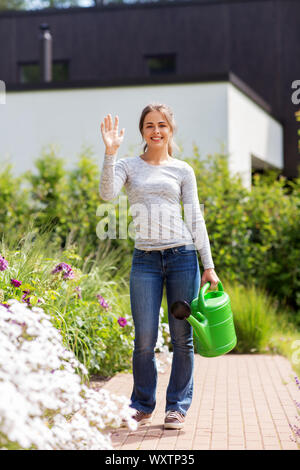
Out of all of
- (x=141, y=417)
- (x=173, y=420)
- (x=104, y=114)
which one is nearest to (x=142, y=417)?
(x=141, y=417)

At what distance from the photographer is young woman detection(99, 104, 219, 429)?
12.7 feet

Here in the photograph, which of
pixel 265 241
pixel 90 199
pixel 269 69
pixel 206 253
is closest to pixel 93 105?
pixel 90 199

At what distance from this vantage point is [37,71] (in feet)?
56.9

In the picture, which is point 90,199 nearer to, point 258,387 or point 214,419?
point 258,387

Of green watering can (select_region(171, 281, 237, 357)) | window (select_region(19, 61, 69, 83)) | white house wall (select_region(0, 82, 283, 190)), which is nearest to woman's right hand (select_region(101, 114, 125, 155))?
green watering can (select_region(171, 281, 237, 357))

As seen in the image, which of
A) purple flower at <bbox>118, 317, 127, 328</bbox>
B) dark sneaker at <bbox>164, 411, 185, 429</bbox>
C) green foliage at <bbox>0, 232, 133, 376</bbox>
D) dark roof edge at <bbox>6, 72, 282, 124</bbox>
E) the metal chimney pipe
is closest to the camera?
dark sneaker at <bbox>164, 411, 185, 429</bbox>

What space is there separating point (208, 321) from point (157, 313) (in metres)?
0.31

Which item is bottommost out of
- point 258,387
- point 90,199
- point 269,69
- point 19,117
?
point 258,387

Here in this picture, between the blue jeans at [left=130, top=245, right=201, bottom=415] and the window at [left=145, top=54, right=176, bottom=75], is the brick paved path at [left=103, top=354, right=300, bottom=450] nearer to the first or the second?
the blue jeans at [left=130, top=245, right=201, bottom=415]

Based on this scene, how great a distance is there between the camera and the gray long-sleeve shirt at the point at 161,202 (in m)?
3.87

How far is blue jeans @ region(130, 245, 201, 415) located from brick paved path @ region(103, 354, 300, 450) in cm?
22

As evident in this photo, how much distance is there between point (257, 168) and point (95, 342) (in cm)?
950

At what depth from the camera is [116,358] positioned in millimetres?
5602

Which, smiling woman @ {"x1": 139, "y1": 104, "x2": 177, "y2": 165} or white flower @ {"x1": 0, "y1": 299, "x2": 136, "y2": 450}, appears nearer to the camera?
white flower @ {"x1": 0, "y1": 299, "x2": 136, "y2": 450}
